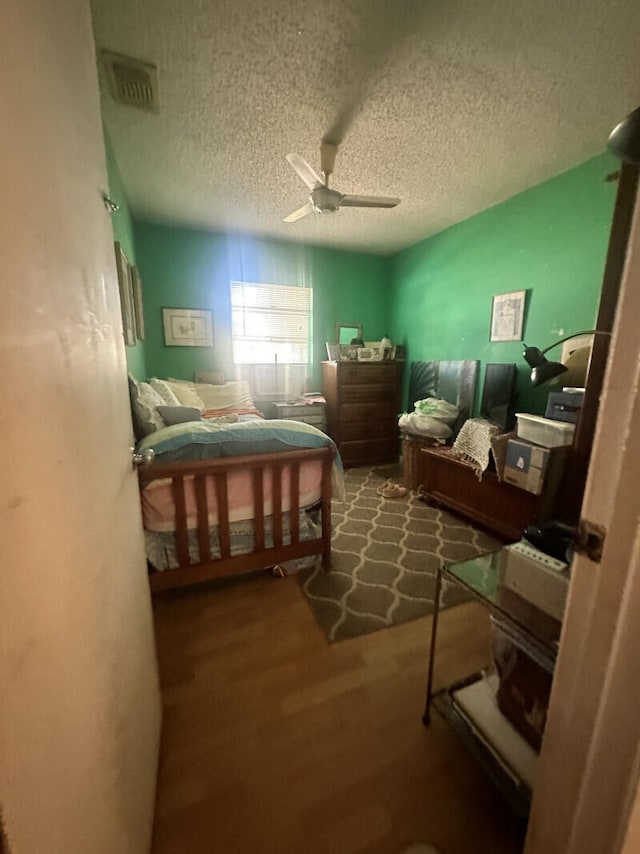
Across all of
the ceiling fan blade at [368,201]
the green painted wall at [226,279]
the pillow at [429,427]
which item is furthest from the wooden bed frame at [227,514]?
the green painted wall at [226,279]

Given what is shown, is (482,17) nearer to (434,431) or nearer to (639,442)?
(639,442)

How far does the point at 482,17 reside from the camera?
1303mm

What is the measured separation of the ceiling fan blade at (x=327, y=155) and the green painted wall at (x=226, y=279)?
1.84m

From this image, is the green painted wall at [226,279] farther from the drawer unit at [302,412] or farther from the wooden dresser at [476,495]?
the wooden dresser at [476,495]

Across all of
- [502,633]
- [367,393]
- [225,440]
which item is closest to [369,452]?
[367,393]

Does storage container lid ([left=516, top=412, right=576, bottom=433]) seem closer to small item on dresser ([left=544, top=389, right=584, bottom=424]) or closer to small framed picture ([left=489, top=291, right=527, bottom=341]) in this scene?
small item on dresser ([left=544, top=389, right=584, bottom=424])

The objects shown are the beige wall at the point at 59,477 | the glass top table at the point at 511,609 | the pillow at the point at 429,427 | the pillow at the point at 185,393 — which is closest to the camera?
the beige wall at the point at 59,477

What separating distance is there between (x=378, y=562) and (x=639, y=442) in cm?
193

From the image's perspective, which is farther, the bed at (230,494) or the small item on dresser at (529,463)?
the small item on dresser at (529,463)

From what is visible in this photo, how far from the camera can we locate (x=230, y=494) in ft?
5.92

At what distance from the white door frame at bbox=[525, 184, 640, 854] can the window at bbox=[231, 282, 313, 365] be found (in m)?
3.85

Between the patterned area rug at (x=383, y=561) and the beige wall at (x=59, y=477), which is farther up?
the beige wall at (x=59, y=477)

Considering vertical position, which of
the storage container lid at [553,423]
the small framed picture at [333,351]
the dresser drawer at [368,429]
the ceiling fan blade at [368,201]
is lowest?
the dresser drawer at [368,429]

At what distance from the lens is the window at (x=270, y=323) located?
3869 millimetres
